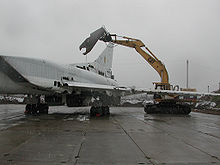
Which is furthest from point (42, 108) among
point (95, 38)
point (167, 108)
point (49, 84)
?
point (167, 108)

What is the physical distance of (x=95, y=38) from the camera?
1802 cm

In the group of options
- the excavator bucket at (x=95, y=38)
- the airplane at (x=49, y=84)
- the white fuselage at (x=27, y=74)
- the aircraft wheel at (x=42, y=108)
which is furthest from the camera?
the excavator bucket at (x=95, y=38)

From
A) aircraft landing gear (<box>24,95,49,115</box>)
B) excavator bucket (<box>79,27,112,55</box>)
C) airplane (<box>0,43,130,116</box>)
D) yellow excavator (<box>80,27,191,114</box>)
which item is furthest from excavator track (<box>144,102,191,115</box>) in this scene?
aircraft landing gear (<box>24,95,49,115</box>)

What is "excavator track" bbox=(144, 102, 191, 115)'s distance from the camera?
56.1 ft

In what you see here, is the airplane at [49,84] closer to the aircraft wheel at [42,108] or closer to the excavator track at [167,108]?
the aircraft wheel at [42,108]

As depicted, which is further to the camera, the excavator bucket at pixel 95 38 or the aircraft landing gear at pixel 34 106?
the excavator bucket at pixel 95 38

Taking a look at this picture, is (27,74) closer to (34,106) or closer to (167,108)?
(34,106)

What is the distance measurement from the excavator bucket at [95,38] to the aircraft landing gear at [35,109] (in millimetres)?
6119

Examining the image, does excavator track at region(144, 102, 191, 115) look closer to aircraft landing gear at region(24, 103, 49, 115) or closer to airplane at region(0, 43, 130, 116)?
airplane at region(0, 43, 130, 116)

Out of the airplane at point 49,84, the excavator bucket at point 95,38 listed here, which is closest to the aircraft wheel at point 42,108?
the airplane at point 49,84

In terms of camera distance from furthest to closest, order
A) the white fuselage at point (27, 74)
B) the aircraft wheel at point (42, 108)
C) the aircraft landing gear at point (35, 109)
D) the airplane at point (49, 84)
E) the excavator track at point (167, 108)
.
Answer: the excavator track at point (167, 108) < the aircraft wheel at point (42, 108) < the aircraft landing gear at point (35, 109) < the airplane at point (49, 84) < the white fuselage at point (27, 74)

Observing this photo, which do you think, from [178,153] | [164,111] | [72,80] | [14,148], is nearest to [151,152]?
[178,153]

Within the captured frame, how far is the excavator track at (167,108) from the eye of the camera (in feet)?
56.1

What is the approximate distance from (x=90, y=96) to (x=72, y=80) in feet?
6.19
